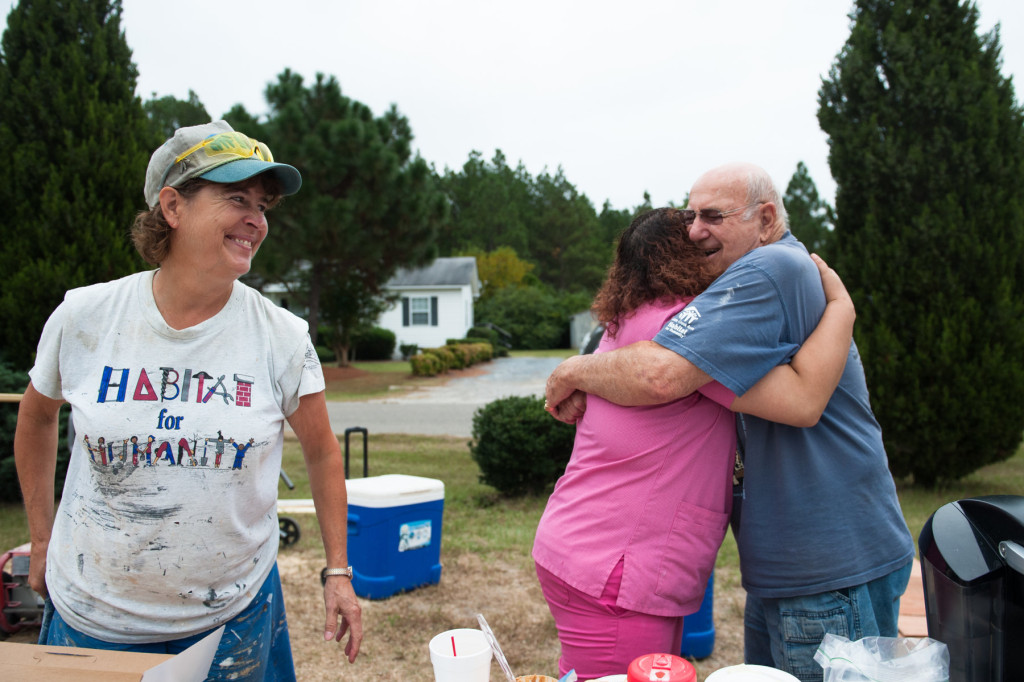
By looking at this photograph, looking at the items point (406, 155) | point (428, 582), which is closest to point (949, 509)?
point (428, 582)

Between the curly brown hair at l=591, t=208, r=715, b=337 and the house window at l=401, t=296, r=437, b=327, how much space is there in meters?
30.4

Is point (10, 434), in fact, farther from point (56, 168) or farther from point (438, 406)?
point (438, 406)

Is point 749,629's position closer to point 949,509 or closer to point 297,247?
point 949,509

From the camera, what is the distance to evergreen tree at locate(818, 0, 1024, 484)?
6.61 metres

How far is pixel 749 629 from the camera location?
78.9 inches

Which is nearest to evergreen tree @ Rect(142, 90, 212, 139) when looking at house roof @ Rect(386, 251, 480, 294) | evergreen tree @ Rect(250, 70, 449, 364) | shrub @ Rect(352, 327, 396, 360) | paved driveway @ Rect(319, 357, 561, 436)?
house roof @ Rect(386, 251, 480, 294)

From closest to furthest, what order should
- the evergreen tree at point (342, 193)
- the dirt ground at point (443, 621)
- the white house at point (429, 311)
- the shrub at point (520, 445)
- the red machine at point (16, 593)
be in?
the dirt ground at point (443, 621)
the red machine at point (16, 593)
the shrub at point (520, 445)
the evergreen tree at point (342, 193)
the white house at point (429, 311)

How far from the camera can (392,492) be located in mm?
4539

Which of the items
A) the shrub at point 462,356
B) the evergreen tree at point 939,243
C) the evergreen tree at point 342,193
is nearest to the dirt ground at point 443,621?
the evergreen tree at point 939,243

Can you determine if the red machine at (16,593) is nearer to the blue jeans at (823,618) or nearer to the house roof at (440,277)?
the blue jeans at (823,618)

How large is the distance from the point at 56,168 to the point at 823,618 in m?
7.60

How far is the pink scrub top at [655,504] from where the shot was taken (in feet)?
5.76

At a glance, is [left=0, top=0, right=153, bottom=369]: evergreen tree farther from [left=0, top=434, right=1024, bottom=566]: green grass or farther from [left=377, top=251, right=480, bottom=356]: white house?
[left=377, top=251, right=480, bottom=356]: white house

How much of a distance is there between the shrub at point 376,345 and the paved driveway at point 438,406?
7.55 meters
